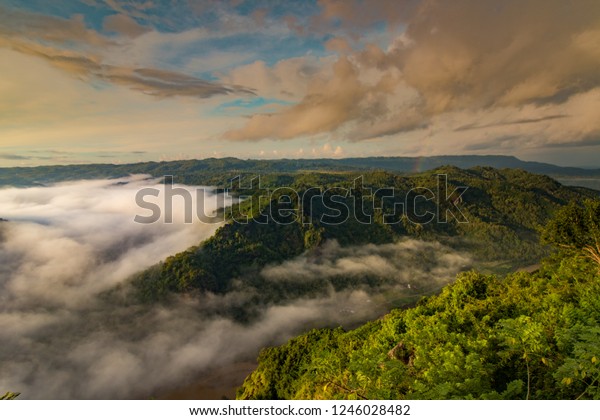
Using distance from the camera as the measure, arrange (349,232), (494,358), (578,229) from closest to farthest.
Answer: (494,358) → (578,229) → (349,232)

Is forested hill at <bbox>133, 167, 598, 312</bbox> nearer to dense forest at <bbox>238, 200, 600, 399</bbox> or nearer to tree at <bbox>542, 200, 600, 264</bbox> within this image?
tree at <bbox>542, 200, 600, 264</bbox>

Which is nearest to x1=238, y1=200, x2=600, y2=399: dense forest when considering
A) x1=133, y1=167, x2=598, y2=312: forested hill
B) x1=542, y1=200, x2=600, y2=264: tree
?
x1=542, y1=200, x2=600, y2=264: tree

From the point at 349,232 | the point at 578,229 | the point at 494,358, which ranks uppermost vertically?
the point at 578,229

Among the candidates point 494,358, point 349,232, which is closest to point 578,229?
point 494,358

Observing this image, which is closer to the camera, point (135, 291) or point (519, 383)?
point (519, 383)

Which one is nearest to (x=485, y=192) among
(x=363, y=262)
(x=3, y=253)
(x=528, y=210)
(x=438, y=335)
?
(x=528, y=210)

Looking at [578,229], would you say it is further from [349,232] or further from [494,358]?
[349,232]

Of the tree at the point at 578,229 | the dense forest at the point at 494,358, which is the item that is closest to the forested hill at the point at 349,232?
the tree at the point at 578,229
